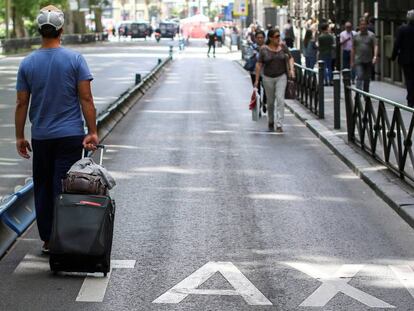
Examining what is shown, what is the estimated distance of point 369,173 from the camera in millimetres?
12930

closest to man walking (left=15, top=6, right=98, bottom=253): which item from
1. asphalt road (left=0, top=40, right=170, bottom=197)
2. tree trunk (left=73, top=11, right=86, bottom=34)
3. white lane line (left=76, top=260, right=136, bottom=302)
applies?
white lane line (left=76, top=260, right=136, bottom=302)

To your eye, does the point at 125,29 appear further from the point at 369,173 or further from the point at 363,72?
the point at 369,173

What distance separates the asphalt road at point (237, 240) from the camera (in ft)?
23.9

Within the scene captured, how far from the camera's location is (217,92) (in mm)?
32531

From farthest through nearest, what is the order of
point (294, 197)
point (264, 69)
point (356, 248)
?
point (264, 69)
point (294, 197)
point (356, 248)

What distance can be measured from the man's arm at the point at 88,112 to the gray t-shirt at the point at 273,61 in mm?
10969

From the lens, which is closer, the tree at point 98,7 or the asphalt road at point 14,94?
the asphalt road at point 14,94

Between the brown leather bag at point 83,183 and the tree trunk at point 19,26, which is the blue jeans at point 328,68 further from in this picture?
the tree trunk at point 19,26

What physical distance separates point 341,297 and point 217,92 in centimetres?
2542

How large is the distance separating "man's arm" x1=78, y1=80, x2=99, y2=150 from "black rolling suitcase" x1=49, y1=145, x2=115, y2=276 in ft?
1.75

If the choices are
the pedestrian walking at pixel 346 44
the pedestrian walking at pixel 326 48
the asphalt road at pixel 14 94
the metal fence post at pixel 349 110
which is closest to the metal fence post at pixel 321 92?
the metal fence post at pixel 349 110

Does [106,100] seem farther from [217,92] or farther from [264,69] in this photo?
[264,69]

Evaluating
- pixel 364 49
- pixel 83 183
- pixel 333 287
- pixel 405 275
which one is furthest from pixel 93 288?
→ pixel 364 49

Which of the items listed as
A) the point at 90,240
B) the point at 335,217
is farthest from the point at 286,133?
the point at 90,240
